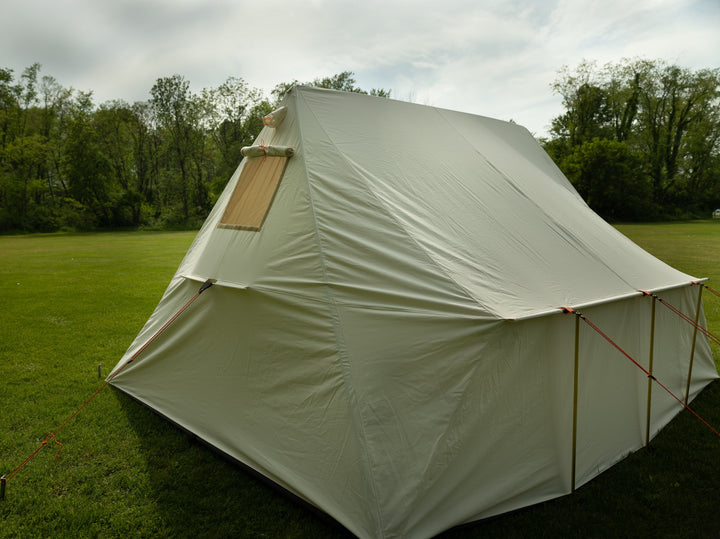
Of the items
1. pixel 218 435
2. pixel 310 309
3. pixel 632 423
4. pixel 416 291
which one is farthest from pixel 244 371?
pixel 632 423

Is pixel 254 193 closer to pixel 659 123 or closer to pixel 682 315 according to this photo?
pixel 682 315

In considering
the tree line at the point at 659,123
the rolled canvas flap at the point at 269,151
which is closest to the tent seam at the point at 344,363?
the rolled canvas flap at the point at 269,151

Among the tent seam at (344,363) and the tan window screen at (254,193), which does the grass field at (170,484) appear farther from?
the tan window screen at (254,193)

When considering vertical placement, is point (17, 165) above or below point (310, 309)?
above

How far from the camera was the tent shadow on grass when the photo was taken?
8.73ft

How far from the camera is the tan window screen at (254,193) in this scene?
3.57 meters

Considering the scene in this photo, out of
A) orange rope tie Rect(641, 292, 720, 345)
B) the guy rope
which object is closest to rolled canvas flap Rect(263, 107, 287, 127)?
the guy rope

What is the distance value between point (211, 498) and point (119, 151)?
4190 cm

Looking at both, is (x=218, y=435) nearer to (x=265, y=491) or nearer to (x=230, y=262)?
(x=265, y=491)

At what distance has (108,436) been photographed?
12.2ft

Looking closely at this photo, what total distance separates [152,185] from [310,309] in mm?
42926

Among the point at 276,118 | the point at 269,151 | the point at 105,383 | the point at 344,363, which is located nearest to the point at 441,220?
the point at 344,363

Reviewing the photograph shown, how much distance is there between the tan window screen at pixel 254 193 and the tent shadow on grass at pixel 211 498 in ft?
5.76

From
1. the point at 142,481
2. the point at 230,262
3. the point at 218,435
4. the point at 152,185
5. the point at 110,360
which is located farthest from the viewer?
the point at 152,185
